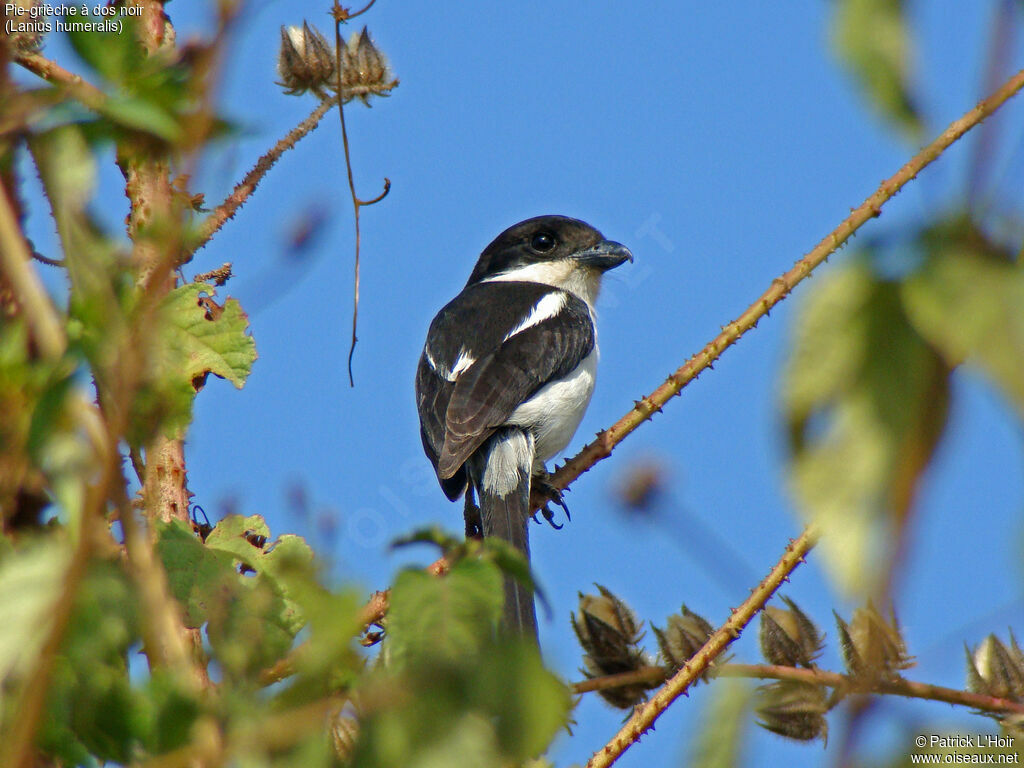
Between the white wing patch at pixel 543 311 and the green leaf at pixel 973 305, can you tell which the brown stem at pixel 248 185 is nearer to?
the green leaf at pixel 973 305

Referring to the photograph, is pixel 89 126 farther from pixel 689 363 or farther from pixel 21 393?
pixel 689 363

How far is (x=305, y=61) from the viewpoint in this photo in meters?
3.62

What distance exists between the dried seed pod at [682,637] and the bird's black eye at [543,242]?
5.25 m

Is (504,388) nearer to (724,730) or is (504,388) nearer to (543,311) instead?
(543,311)

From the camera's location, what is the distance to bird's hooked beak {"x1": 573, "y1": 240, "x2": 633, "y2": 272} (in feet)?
23.5

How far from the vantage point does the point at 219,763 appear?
0.84 metres

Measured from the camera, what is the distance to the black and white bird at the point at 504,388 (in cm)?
537

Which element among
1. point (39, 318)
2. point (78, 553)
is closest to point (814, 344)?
point (78, 553)

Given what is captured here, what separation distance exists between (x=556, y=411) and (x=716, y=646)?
3930 mm

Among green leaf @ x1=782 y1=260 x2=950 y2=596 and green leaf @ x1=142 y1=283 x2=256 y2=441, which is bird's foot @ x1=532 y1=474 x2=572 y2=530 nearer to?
green leaf @ x1=142 y1=283 x2=256 y2=441

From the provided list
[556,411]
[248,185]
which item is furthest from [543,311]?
[248,185]

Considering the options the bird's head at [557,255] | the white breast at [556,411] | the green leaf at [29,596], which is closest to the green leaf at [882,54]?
the green leaf at [29,596]

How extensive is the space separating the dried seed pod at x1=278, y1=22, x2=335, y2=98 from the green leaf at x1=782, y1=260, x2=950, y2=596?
121 inches

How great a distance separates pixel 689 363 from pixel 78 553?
7.44 feet
